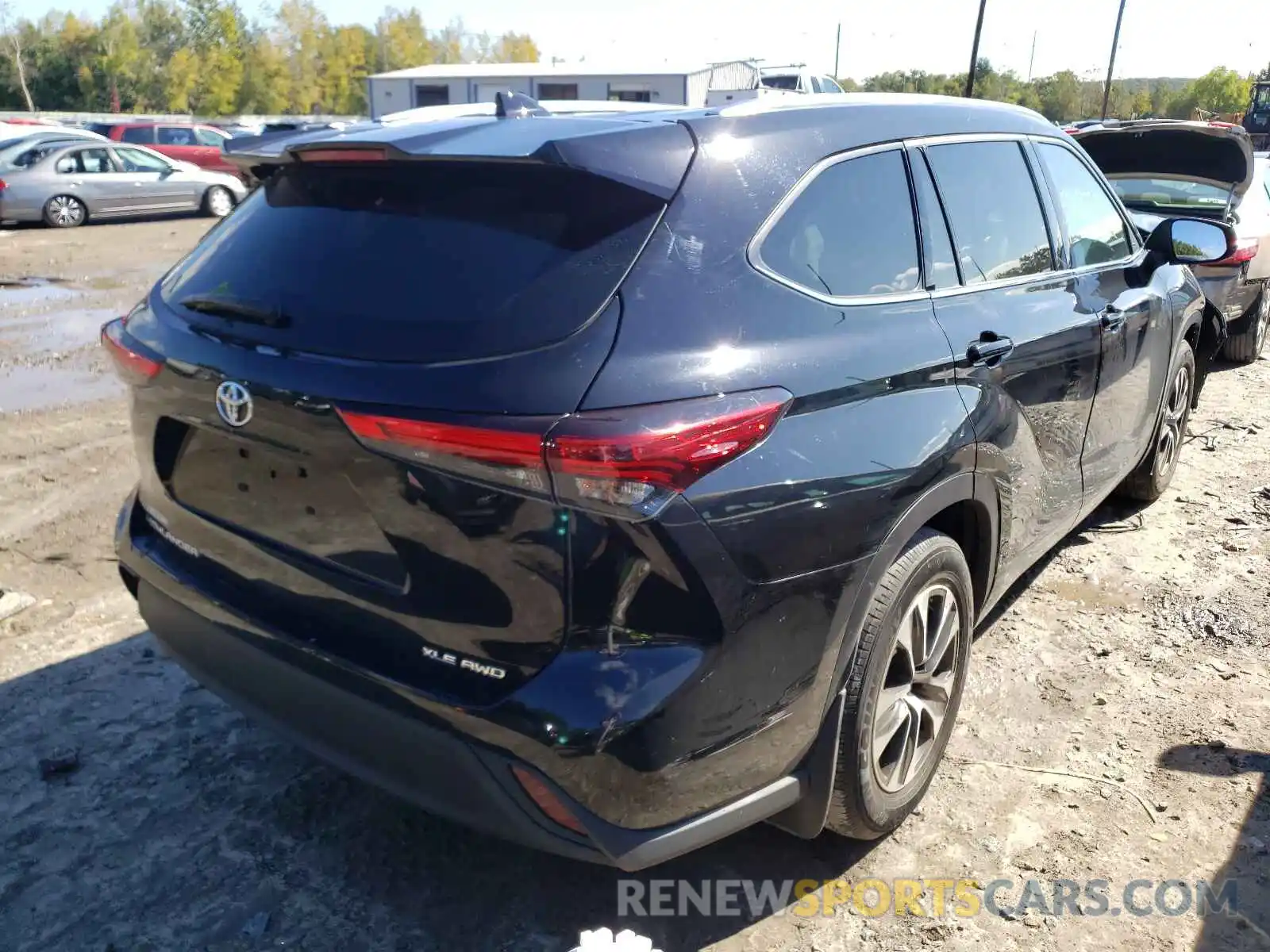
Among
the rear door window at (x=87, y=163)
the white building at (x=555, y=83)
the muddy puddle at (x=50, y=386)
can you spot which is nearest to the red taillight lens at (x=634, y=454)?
the muddy puddle at (x=50, y=386)

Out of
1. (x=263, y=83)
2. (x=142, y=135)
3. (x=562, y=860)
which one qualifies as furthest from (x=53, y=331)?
(x=263, y=83)

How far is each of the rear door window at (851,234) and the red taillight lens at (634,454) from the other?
19.9 inches

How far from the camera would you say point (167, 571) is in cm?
271

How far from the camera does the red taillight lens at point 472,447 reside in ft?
6.42

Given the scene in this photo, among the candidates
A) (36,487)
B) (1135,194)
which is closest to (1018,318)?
(36,487)

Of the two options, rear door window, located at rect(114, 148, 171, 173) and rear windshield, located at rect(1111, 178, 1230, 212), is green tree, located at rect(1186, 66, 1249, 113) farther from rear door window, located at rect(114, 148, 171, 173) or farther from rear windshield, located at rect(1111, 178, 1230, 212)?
rear windshield, located at rect(1111, 178, 1230, 212)

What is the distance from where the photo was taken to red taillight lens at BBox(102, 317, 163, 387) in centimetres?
258

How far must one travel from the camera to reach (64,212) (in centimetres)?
1669

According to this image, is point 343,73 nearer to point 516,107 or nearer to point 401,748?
point 516,107

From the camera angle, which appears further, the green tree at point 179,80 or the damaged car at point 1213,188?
the green tree at point 179,80

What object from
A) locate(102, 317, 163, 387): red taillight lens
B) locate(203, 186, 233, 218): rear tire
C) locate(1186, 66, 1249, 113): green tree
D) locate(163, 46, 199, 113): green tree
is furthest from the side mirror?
locate(163, 46, 199, 113): green tree

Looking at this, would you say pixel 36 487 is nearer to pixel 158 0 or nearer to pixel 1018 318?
pixel 1018 318

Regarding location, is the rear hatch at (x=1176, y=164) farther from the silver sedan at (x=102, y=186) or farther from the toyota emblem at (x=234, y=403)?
the silver sedan at (x=102, y=186)

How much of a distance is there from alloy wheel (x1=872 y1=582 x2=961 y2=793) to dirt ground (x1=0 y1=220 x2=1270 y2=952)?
247 millimetres
